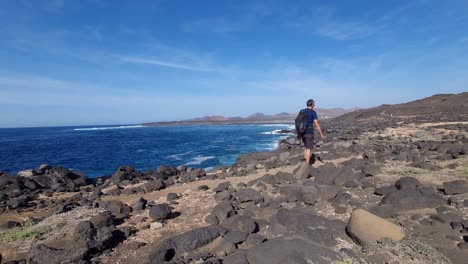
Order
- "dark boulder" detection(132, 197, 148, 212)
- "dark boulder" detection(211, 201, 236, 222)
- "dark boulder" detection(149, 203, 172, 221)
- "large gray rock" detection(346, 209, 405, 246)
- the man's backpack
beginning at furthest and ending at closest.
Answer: the man's backpack
"dark boulder" detection(132, 197, 148, 212)
"dark boulder" detection(149, 203, 172, 221)
"dark boulder" detection(211, 201, 236, 222)
"large gray rock" detection(346, 209, 405, 246)

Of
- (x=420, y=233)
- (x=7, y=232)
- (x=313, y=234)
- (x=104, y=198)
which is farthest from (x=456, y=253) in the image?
(x=104, y=198)

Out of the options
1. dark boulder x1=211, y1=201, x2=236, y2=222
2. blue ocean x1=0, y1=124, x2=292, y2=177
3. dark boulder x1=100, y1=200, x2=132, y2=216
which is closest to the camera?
dark boulder x1=211, y1=201, x2=236, y2=222

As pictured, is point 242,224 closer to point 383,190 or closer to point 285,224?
point 285,224

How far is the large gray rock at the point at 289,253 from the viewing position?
3.77m

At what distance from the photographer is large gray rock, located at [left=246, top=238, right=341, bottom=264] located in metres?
3.77

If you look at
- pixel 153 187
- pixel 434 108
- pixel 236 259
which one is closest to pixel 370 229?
pixel 236 259

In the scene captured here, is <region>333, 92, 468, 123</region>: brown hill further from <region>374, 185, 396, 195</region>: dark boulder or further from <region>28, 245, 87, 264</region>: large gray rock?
<region>28, 245, 87, 264</region>: large gray rock

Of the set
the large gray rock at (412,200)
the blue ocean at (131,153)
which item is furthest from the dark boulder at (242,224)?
the blue ocean at (131,153)

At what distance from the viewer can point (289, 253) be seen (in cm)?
388

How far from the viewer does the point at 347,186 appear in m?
7.64

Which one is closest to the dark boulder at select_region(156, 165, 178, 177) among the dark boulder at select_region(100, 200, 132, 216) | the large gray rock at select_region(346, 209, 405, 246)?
the dark boulder at select_region(100, 200, 132, 216)

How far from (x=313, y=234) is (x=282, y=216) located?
0.86 m

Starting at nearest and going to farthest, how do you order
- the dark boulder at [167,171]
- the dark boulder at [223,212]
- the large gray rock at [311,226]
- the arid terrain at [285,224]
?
the arid terrain at [285,224]
the large gray rock at [311,226]
the dark boulder at [223,212]
the dark boulder at [167,171]

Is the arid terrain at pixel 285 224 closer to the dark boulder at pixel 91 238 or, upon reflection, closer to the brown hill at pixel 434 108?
the dark boulder at pixel 91 238
